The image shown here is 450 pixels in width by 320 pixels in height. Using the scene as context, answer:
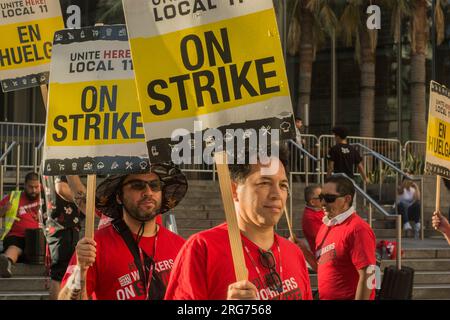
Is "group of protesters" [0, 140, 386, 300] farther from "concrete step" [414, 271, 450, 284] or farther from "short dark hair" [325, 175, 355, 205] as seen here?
→ "concrete step" [414, 271, 450, 284]

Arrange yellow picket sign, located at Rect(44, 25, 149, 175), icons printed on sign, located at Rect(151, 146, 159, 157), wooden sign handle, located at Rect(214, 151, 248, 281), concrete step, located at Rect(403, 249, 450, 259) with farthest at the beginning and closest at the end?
concrete step, located at Rect(403, 249, 450, 259) < yellow picket sign, located at Rect(44, 25, 149, 175) < icons printed on sign, located at Rect(151, 146, 159, 157) < wooden sign handle, located at Rect(214, 151, 248, 281)

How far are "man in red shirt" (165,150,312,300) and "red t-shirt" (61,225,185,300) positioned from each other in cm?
92

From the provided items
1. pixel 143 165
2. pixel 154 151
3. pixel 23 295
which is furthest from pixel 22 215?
pixel 154 151

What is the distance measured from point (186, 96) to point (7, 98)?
21761 mm

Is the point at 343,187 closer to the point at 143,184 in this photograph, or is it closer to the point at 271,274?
the point at 143,184

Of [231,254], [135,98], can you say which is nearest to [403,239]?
[135,98]

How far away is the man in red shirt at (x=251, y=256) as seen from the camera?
14.5ft

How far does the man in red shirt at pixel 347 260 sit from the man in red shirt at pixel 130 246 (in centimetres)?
196

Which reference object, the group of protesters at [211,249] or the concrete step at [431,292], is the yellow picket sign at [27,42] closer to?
the group of protesters at [211,249]

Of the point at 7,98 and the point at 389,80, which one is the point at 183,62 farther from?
the point at 389,80

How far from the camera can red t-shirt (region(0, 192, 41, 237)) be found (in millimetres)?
12172

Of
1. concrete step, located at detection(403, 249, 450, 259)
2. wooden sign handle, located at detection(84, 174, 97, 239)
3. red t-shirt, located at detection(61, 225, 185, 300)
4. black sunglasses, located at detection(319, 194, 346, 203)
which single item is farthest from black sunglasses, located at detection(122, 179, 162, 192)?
concrete step, located at detection(403, 249, 450, 259)

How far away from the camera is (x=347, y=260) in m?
7.65

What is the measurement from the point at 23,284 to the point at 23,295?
42 centimetres
